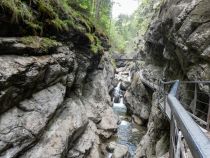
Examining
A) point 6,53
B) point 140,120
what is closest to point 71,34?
point 6,53

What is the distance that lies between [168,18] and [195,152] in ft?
44.9

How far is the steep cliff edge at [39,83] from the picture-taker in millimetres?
6422

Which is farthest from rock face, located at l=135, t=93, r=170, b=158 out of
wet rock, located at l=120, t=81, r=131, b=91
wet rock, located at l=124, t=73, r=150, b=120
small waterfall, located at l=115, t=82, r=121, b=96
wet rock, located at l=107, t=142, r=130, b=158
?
wet rock, located at l=120, t=81, r=131, b=91

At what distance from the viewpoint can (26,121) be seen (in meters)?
6.85

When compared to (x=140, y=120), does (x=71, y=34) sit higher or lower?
higher

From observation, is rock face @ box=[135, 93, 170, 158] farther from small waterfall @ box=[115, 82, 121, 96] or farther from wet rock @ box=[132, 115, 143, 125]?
small waterfall @ box=[115, 82, 121, 96]

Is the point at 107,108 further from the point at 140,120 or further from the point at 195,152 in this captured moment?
the point at 195,152

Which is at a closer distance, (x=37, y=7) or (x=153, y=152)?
(x=37, y=7)

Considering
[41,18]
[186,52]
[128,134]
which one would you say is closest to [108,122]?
[128,134]

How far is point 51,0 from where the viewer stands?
9.71 m

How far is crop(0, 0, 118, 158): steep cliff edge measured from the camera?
6.42 metres

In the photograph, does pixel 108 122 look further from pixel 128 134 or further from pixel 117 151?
pixel 117 151

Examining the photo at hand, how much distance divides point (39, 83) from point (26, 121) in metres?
1.48

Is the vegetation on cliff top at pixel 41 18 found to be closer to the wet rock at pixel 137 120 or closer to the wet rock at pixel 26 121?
the wet rock at pixel 26 121
